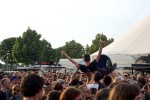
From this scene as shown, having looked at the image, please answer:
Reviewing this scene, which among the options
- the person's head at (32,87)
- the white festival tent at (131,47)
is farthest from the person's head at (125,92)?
the white festival tent at (131,47)

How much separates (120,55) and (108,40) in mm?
57681

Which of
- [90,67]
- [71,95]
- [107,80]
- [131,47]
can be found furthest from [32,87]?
[131,47]

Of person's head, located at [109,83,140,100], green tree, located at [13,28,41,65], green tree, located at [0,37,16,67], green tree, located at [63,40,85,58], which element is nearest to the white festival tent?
green tree, located at [13,28,41,65]

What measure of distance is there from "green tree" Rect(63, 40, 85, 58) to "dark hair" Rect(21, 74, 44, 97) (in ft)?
339

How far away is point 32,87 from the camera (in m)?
5.27

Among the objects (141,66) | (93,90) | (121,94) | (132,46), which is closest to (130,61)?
(132,46)

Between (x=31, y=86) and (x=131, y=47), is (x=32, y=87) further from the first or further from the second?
(x=131, y=47)

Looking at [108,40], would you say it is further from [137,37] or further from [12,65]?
[137,37]

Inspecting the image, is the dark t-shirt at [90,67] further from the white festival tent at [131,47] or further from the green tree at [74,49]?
the green tree at [74,49]

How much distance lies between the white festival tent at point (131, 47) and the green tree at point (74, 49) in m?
57.7

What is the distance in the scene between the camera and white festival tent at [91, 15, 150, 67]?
40.5 metres

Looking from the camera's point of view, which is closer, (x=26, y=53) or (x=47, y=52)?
(x=26, y=53)

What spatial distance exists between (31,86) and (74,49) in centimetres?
10578

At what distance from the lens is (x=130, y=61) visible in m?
40.1
